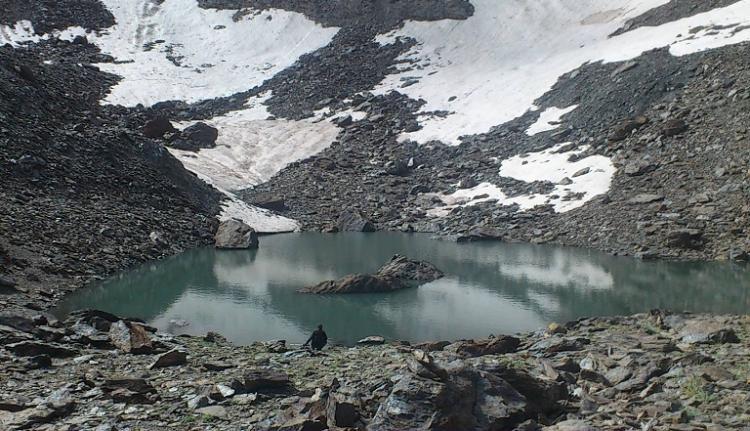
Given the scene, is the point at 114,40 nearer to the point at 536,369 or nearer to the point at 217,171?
the point at 217,171

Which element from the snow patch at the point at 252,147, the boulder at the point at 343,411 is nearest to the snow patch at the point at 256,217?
the snow patch at the point at 252,147

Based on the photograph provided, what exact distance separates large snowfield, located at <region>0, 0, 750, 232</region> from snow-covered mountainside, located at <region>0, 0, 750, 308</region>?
9.7 inches

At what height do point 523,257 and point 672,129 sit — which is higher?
point 672,129

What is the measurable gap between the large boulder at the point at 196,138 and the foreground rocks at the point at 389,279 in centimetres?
2936

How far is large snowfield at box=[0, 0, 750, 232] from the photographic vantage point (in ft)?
167

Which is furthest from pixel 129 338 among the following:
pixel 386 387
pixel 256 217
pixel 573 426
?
pixel 256 217

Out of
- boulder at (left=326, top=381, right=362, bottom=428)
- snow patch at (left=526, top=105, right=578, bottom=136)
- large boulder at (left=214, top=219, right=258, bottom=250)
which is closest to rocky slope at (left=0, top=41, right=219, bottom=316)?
large boulder at (left=214, top=219, right=258, bottom=250)

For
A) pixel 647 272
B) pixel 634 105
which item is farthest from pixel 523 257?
pixel 634 105

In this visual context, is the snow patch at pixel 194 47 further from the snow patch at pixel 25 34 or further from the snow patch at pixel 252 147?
the snow patch at pixel 252 147

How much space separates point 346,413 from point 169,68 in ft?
231

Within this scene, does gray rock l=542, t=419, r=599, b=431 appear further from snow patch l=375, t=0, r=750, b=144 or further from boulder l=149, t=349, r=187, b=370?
snow patch l=375, t=0, r=750, b=144

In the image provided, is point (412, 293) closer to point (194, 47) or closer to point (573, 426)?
point (573, 426)

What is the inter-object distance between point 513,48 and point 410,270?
147 feet

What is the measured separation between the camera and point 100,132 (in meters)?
42.2
